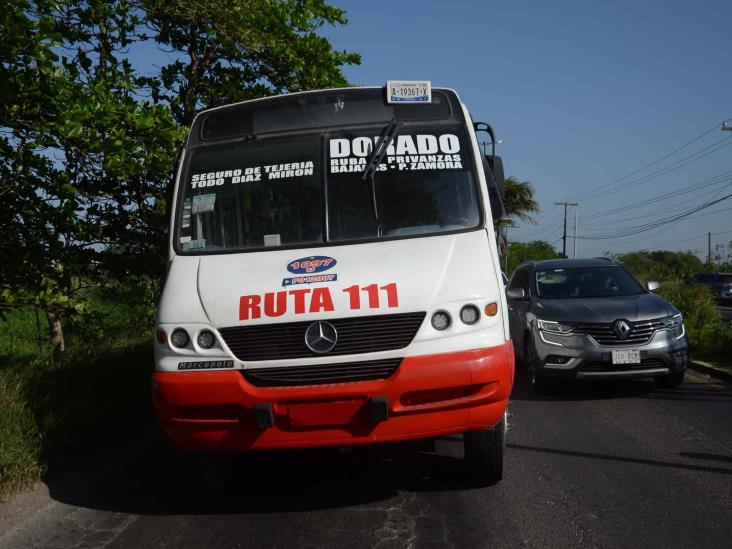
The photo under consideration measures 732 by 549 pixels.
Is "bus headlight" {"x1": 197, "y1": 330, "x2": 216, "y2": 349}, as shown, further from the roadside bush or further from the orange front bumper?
the roadside bush

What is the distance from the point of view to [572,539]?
179 inches

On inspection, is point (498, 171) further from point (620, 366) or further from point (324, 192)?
point (620, 366)

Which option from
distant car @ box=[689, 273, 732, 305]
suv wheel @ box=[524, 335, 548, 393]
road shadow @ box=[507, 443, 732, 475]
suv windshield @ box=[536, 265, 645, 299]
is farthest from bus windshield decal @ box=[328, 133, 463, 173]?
distant car @ box=[689, 273, 732, 305]

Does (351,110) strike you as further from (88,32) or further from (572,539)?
(88,32)

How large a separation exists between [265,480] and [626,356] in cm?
482

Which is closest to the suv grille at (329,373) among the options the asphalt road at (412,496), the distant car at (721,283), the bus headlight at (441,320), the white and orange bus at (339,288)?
the white and orange bus at (339,288)

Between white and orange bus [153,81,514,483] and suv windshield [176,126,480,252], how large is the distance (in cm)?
1

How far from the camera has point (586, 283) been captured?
10.9 m

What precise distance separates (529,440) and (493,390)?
7.88ft

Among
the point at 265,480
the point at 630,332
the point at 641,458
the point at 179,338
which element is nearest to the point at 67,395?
the point at 265,480

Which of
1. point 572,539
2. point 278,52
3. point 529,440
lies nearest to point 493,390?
point 572,539

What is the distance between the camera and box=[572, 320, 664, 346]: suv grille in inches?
368

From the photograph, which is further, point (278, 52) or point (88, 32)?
point (278, 52)

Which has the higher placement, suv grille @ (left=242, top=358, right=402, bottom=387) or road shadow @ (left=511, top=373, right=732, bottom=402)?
suv grille @ (left=242, top=358, right=402, bottom=387)
